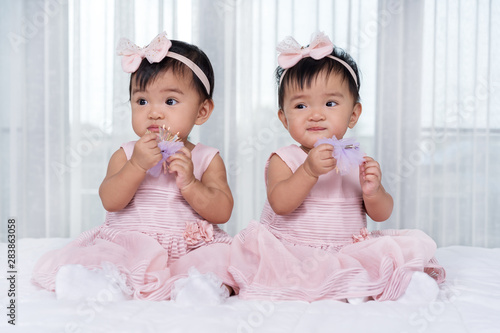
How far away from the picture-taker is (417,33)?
274 cm

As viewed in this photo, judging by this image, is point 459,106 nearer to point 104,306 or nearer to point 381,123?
point 381,123

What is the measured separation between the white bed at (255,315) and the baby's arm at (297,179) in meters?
0.34

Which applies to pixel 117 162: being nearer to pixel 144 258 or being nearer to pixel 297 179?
pixel 144 258

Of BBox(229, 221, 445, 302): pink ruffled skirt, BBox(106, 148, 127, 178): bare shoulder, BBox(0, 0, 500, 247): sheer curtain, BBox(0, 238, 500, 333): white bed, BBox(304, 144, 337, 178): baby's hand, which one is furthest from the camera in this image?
BBox(0, 0, 500, 247): sheer curtain

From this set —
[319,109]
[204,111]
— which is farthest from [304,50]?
[204,111]

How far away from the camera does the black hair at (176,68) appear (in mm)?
1381

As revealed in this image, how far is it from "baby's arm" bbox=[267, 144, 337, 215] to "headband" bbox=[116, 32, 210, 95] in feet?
1.14

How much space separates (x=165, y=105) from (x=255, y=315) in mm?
703

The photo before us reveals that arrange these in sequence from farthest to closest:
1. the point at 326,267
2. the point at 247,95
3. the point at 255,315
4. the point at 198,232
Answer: the point at 247,95, the point at 198,232, the point at 326,267, the point at 255,315

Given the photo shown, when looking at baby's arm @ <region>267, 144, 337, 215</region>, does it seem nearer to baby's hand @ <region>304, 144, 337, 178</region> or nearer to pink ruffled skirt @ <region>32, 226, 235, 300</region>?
baby's hand @ <region>304, 144, 337, 178</region>

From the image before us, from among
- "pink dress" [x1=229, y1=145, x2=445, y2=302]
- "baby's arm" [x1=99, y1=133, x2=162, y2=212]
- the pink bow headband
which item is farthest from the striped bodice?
"baby's arm" [x1=99, y1=133, x2=162, y2=212]

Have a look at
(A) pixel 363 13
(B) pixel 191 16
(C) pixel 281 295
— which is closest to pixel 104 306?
(C) pixel 281 295

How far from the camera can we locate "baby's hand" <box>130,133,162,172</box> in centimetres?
124

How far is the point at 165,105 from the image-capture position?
1.37 meters
